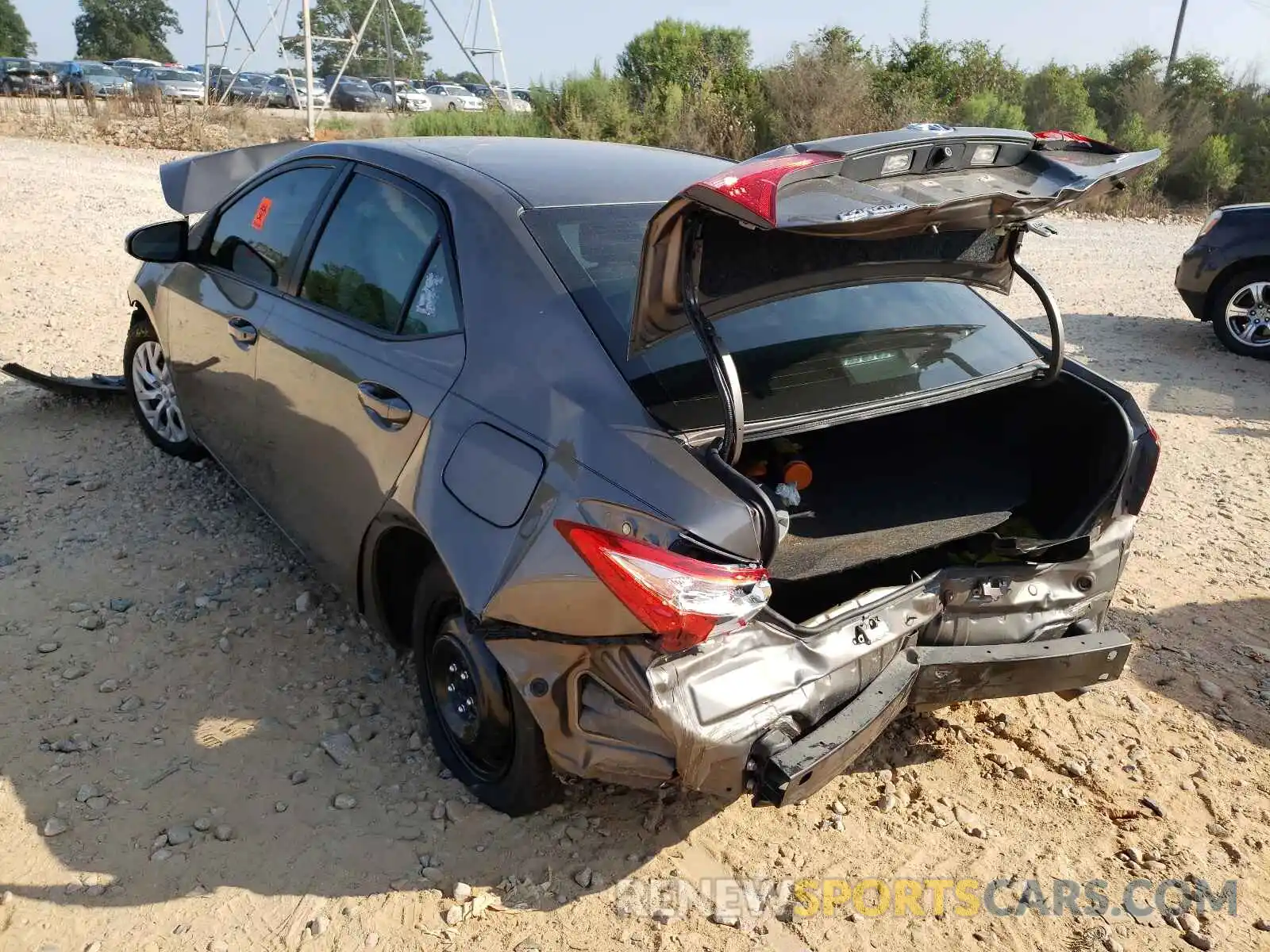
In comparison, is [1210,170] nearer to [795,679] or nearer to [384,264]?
[384,264]

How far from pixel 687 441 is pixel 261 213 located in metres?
2.40

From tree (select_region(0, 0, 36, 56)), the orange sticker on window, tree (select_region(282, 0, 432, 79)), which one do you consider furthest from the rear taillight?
tree (select_region(0, 0, 36, 56))

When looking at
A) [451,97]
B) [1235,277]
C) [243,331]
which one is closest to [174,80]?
[451,97]

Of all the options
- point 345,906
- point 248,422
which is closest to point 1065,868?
point 345,906

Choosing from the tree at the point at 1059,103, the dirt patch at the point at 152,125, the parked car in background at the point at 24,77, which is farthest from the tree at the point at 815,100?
the parked car in background at the point at 24,77

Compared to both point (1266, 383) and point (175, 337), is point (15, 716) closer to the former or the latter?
point (175, 337)

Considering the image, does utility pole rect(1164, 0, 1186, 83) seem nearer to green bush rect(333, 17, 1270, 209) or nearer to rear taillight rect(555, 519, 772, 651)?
Result: green bush rect(333, 17, 1270, 209)

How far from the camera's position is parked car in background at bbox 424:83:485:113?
1395 inches

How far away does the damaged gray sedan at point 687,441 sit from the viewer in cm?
215

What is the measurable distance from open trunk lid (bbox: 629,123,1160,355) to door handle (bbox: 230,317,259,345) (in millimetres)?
1849

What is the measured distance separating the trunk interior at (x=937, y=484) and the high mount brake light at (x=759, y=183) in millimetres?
985

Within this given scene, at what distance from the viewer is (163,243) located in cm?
420

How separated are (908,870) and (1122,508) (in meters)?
1.22

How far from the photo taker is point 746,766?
86.7 inches
